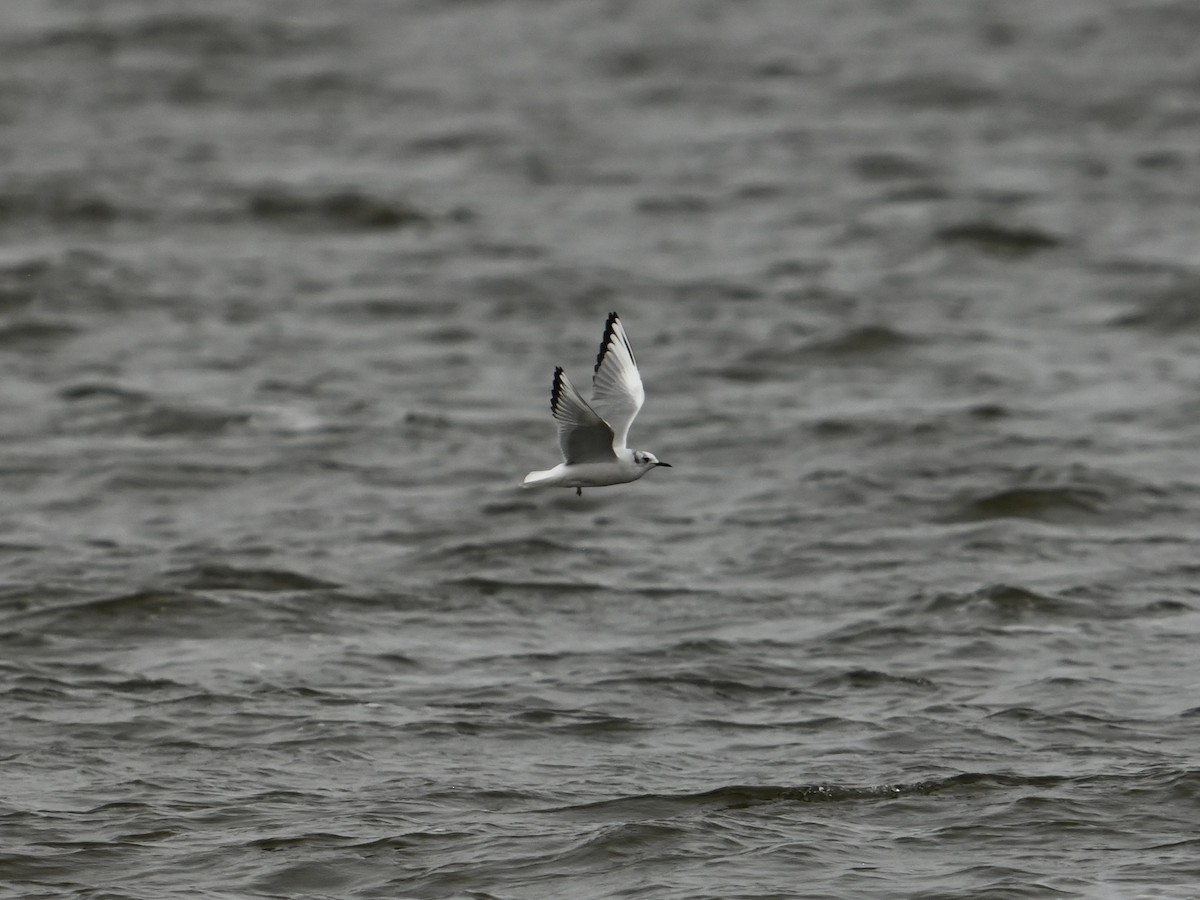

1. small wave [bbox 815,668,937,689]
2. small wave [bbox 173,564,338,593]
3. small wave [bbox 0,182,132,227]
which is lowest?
small wave [bbox 815,668,937,689]

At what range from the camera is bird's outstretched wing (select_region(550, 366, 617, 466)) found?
31.3 ft

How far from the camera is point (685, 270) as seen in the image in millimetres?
20672

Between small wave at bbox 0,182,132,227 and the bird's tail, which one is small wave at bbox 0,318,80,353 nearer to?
small wave at bbox 0,182,132,227

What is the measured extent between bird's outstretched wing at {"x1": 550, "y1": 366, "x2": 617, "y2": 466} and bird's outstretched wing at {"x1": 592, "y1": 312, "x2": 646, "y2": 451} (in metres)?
0.11

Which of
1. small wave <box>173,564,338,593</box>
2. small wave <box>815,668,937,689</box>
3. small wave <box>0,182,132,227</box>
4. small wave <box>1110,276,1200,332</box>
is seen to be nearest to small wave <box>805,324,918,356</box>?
small wave <box>1110,276,1200,332</box>

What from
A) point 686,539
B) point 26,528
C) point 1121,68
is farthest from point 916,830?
point 1121,68

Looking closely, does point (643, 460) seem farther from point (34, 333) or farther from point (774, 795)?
point (34, 333)

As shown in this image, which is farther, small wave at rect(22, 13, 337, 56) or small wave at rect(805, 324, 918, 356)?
small wave at rect(22, 13, 337, 56)

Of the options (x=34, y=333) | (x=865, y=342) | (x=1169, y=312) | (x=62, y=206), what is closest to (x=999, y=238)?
(x=1169, y=312)

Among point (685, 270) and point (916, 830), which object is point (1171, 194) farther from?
point (916, 830)

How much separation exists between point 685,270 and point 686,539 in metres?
6.57

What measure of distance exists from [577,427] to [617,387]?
40 centimetres

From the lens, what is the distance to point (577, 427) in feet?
32.5

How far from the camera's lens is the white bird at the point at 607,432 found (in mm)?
9953
